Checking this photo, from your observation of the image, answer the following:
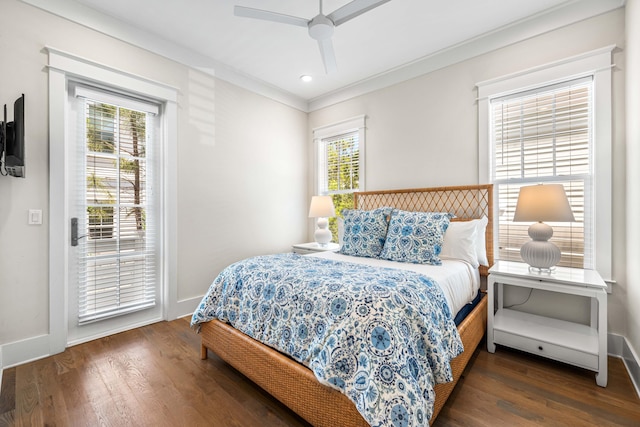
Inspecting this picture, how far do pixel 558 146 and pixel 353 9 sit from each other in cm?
210

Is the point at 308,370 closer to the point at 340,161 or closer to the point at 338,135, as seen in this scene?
the point at 340,161

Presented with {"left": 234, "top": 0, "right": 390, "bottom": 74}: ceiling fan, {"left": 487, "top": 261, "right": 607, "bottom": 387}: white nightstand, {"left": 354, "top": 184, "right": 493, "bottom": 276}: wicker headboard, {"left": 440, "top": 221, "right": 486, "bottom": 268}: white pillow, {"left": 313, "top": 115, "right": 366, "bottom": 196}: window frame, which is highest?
{"left": 234, "top": 0, "right": 390, "bottom": 74}: ceiling fan

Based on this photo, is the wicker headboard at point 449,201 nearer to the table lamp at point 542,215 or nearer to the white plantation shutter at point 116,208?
the table lamp at point 542,215

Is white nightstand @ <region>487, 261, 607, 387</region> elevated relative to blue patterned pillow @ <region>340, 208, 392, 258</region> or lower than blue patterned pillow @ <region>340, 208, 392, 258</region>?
lower

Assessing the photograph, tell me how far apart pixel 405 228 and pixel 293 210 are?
211 centimetres

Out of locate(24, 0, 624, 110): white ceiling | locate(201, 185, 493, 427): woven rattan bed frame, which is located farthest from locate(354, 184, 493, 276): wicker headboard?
locate(24, 0, 624, 110): white ceiling

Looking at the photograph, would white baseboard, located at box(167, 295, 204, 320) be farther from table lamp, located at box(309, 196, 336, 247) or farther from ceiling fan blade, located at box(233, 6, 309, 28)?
ceiling fan blade, located at box(233, 6, 309, 28)

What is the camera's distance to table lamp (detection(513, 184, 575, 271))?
81.8 inches

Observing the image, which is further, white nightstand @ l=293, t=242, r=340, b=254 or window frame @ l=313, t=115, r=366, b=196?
window frame @ l=313, t=115, r=366, b=196

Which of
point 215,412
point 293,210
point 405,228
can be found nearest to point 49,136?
point 215,412

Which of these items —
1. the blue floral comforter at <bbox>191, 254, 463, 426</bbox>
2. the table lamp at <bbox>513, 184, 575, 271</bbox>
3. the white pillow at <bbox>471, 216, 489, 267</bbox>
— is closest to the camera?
the blue floral comforter at <bbox>191, 254, 463, 426</bbox>

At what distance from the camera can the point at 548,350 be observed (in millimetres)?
2043

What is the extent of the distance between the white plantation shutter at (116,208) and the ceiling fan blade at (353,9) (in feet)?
6.86

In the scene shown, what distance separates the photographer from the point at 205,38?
2896 mm
